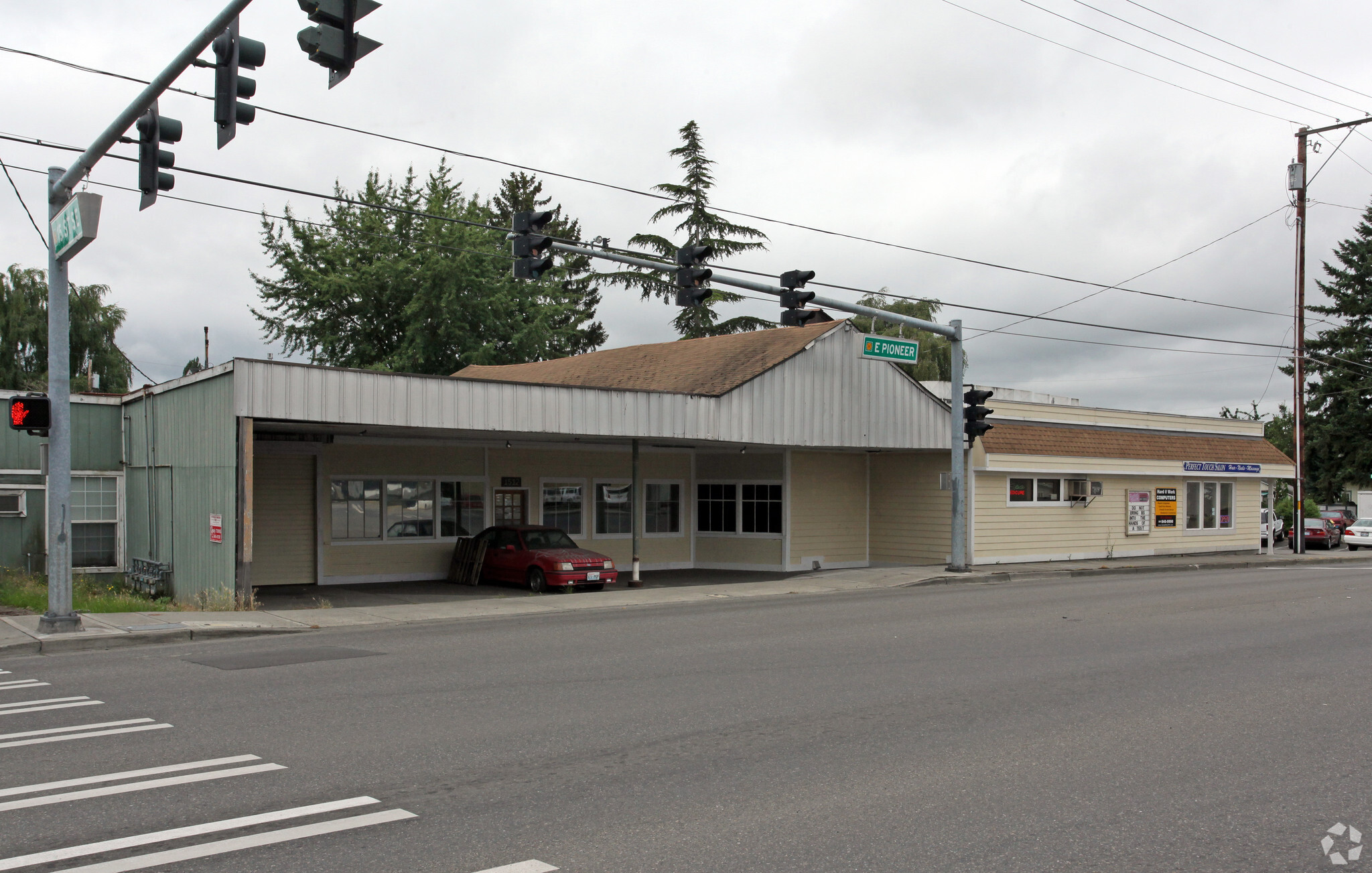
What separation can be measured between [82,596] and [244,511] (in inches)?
143

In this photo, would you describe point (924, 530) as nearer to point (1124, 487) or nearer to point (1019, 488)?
point (1019, 488)

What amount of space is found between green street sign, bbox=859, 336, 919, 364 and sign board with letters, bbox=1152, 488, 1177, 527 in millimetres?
13143

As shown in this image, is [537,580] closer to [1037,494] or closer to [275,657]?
[275,657]

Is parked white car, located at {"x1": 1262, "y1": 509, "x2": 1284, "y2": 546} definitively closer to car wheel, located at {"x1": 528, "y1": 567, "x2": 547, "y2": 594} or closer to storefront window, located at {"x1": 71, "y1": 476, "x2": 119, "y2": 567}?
car wheel, located at {"x1": 528, "y1": 567, "x2": 547, "y2": 594}

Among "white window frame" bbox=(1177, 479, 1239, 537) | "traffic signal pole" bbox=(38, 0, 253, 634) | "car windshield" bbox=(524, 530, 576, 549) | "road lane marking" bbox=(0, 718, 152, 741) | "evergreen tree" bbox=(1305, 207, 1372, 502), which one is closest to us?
"road lane marking" bbox=(0, 718, 152, 741)

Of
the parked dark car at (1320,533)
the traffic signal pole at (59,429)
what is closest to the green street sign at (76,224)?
the traffic signal pole at (59,429)

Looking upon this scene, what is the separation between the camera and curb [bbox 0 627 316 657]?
13.0 meters

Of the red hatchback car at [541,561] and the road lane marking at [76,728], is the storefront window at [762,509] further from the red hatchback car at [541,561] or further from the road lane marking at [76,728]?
the road lane marking at [76,728]

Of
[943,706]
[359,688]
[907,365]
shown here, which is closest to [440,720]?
[359,688]

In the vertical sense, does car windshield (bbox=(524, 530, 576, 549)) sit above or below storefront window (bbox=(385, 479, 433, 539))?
below

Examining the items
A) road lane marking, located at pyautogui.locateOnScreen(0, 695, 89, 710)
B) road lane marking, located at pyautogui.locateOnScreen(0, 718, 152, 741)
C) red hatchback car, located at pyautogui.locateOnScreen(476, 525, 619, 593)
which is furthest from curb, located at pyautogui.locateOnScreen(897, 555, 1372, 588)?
road lane marking, located at pyautogui.locateOnScreen(0, 718, 152, 741)

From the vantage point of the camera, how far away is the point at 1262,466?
3506 cm

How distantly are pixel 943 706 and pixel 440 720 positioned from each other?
13.7ft

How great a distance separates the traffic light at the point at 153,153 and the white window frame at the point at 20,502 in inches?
518
